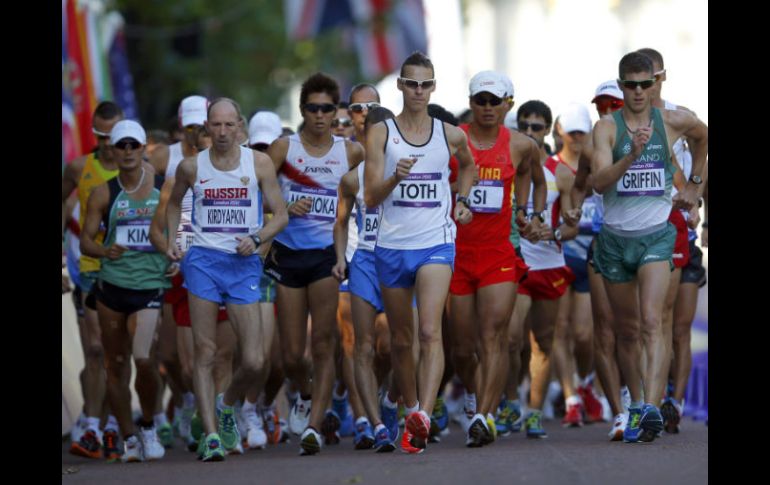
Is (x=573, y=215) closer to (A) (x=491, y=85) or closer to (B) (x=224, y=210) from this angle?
(A) (x=491, y=85)

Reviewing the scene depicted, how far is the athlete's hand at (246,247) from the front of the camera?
39.6 feet

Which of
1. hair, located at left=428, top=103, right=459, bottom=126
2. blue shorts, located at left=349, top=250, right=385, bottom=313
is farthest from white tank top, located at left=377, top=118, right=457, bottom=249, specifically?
hair, located at left=428, top=103, right=459, bottom=126

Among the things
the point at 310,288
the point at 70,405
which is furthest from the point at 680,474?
the point at 70,405

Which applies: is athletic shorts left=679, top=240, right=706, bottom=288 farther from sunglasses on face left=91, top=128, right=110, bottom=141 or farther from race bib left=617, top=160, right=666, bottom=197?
sunglasses on face left=91, top=128, right=110, bottom=141

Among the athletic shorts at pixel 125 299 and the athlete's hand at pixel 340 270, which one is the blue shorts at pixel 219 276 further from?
the athletic shorts at pixel 125 299

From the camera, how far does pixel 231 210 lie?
1225 centimetres

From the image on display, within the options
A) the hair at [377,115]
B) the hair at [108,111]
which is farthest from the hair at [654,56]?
the hair at [108,111]

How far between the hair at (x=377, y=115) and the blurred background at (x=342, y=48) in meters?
4.74

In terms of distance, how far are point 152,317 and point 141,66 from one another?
101 ft

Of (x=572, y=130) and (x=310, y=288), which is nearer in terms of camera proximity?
(x=310, y=288)

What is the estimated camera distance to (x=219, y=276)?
12.2m

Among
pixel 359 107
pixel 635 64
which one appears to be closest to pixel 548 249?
pixel 359 107

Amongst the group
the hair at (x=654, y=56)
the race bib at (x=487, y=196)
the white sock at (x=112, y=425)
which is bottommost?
the white sock at (x=112, y=425)

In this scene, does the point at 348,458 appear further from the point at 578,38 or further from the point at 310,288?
the point at 578,38
